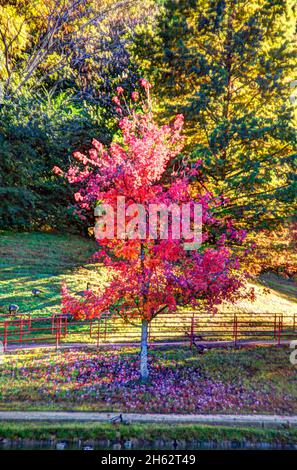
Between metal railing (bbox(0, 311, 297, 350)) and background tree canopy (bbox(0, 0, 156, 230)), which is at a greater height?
background tree canopy (bbox(0, 0, 156, 230))

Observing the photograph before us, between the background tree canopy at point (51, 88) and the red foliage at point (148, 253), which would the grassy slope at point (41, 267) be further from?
the red foliage at point (148, 253)

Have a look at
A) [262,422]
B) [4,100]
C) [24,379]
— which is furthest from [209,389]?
[4,100]

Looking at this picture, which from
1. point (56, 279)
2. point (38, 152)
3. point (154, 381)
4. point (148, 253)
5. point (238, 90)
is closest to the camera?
point (154, 381)

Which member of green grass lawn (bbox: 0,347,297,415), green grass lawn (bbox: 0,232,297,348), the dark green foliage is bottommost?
green grass lawn (bbox: 0,347,297,415)

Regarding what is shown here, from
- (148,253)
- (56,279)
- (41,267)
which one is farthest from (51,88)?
(148,253)

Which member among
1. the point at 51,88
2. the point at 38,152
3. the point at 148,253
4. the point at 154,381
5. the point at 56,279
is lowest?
the point at 154,381

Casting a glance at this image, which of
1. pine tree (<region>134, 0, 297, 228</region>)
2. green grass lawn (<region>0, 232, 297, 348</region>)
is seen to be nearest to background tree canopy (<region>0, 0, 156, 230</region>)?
green grass lawn (<region>0, 232, 297, 348</region>)

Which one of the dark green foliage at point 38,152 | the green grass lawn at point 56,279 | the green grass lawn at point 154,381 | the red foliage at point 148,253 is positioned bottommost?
the green grass lawn at point 154,381

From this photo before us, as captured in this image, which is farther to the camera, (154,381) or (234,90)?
(234,90)

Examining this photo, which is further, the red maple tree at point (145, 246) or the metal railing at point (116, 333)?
the metal railing at point (116, 333)

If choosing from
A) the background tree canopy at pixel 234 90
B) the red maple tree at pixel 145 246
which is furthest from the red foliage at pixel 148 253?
the background tree canopy at pixel 234 90

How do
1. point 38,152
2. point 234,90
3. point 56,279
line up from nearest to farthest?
point 234,90, point 56,279, point 38,152

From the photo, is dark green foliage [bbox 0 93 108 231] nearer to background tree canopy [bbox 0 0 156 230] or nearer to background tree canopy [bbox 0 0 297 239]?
background tree canopy [bbox 0 0 156 230]

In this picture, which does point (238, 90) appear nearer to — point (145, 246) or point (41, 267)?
point (145, 246)
